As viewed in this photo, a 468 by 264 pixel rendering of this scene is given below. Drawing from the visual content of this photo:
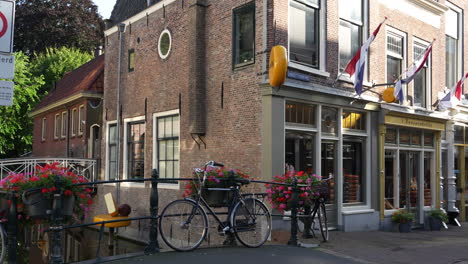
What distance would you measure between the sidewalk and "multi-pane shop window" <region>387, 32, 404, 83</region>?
4694 millimetres

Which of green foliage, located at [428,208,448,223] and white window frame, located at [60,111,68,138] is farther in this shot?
white window frame, located at [60,111,68,138]

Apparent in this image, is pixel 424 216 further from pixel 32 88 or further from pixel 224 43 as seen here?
pixel 32 88

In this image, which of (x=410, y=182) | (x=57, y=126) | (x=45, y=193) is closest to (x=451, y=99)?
(x=410, y=182)

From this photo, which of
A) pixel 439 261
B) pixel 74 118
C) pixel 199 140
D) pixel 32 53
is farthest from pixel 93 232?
pixel 32 53

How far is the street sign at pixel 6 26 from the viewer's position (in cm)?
533

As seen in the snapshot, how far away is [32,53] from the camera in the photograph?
34062mm

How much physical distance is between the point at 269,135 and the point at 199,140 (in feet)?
9.89

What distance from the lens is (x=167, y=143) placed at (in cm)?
1476

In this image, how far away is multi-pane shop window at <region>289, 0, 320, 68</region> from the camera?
38.1 feet

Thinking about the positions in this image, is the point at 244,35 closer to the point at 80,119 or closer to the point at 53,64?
A: the point at 80,119

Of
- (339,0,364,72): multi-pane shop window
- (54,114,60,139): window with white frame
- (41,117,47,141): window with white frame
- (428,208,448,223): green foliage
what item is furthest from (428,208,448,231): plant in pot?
(41,117,47,141): window with white frame

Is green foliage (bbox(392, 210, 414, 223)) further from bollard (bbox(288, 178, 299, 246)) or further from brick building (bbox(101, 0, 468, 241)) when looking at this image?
bollard (bbox(288, 178, 299, 246))

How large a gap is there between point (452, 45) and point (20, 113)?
25.8m

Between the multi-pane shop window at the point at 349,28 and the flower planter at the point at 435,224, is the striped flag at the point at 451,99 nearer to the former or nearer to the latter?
the flower planter at the point at 435,224
